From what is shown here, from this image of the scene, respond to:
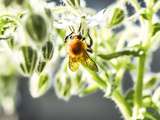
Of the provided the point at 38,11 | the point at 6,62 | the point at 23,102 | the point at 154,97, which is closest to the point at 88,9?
the point at 38,11

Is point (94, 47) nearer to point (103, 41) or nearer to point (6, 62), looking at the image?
point (103, 41)

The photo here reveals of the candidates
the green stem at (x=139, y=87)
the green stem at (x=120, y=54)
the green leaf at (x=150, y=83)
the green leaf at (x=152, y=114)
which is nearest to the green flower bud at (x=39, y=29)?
the green stem at (x=120, y=54)

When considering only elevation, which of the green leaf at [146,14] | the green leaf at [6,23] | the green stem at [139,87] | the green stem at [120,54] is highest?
the green leaf at [146,14]

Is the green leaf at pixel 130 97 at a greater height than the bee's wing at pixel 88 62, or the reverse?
the bee's wing at pixel 88 62

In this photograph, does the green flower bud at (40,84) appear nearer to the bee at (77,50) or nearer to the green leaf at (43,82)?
the green leaf at (43,82)

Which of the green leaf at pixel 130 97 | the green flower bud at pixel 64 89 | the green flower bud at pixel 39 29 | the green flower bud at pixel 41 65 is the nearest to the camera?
the green flower bud at pixel 39 29

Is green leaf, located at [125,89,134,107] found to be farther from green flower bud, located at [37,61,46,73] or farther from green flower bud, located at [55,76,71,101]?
green flower bud, located at [37,61,46,73]

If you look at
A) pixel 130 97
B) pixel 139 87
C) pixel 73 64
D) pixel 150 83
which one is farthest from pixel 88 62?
pixel 150 83
